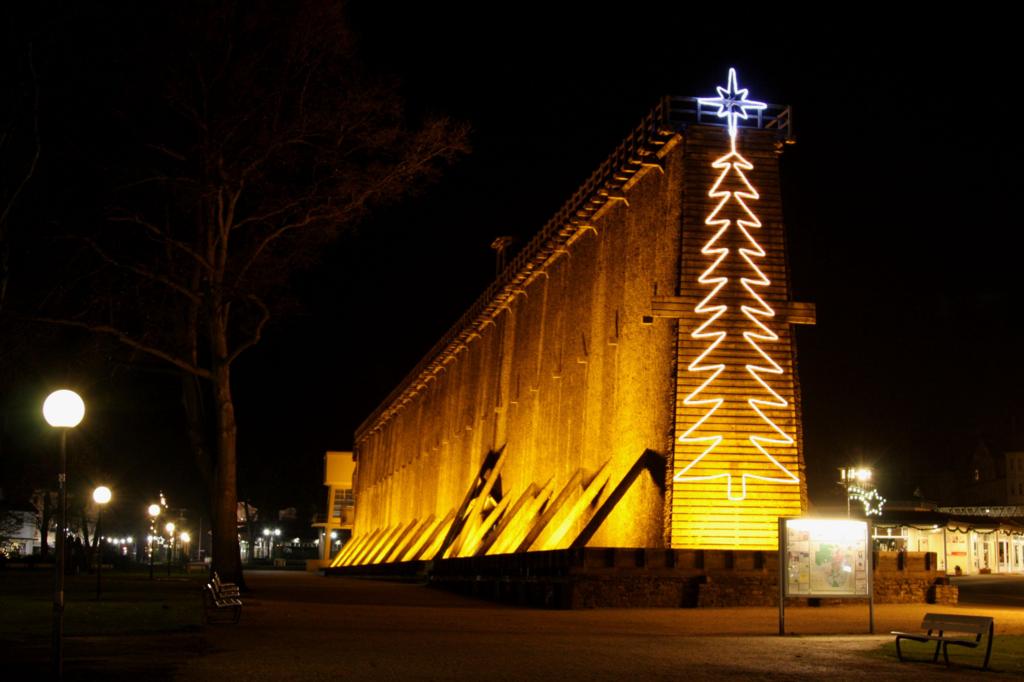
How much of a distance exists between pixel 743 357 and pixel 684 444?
8.33ft

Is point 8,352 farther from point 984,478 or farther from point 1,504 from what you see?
point 984,478

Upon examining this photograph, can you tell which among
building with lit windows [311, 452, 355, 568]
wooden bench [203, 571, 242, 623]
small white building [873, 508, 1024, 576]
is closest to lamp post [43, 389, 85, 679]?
wooden bench [203, 571, 242, 623]

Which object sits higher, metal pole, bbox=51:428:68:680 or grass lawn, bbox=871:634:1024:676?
metal pole, bbox=51:428:68:680

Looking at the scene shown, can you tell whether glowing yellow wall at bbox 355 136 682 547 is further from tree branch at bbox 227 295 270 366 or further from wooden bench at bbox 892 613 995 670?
wooden bench at bbox 892 613 995 670

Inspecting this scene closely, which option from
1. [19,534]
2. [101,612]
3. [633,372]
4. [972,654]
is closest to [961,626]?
[972,654]

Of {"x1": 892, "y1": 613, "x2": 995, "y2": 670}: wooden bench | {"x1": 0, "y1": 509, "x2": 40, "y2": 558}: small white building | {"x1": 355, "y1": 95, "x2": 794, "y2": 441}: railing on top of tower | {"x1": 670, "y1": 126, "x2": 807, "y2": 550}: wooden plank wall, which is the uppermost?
{"x1": 355, "y1": 95, "x2": 794, "y2": 441}: railing on top of tower

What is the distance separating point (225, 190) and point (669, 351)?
1108 centimetres

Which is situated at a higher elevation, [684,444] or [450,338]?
[450,338]

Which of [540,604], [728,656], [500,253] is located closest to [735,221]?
[540,604]

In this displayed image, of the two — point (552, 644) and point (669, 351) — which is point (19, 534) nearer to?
point (669, 351)

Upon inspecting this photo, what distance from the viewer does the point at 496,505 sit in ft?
139

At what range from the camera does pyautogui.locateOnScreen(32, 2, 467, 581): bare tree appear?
88.3 ft

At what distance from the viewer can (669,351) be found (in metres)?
27.4

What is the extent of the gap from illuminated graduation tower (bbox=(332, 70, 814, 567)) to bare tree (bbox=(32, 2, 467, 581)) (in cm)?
560
